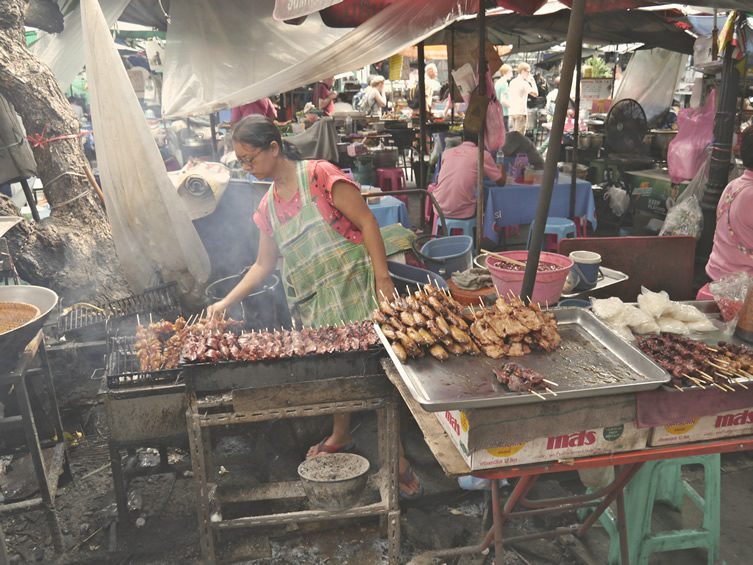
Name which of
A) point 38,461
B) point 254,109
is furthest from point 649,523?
point 254,109

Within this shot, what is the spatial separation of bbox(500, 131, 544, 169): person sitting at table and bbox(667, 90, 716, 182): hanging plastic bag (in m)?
1.92

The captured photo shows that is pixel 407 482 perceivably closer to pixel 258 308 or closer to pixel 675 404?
pixel 258 308

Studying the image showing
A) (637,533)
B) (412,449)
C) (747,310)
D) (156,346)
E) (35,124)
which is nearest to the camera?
(747,310)

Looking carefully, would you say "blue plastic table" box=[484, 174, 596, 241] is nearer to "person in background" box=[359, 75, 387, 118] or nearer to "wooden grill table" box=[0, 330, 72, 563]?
"wooden grill table" box=[0, 330, 72, 563]

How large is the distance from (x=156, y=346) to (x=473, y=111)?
4.63 metres

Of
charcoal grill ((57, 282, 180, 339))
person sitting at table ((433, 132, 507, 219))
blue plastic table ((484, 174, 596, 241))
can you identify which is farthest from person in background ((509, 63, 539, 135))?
charcoal grill ((57, 282, 180, 339))

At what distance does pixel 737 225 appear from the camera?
414 cm

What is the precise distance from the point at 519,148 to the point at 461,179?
1860 millimetres

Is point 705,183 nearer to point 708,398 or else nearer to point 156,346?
point 708,398

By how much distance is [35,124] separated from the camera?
6070 mm

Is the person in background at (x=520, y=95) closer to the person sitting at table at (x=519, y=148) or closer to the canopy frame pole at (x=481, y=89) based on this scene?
the person sitting at table at (x=519, y=148)

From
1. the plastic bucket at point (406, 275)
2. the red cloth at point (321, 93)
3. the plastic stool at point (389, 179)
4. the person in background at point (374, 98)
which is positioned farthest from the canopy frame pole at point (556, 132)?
the person in background at point (374, 98)

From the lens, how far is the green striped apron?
378 centimetres

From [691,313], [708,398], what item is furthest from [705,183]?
[708,398]
